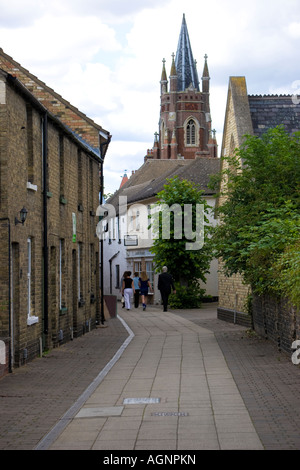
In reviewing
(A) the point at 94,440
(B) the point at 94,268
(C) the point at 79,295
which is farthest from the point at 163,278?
(A) the point at 94,440

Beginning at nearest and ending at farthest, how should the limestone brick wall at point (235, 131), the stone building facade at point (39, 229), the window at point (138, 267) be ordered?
1. the stone building facade at point (39, 229)
2. the limestone brick wall at point (235, 131)
3. the window at point (138, 267)

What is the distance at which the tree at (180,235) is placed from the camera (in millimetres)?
40344

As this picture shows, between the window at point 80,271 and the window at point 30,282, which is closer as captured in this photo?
the window at point 30,282

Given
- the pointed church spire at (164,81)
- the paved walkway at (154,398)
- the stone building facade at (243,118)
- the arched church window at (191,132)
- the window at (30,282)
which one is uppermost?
the pointed church spire at (164,81)

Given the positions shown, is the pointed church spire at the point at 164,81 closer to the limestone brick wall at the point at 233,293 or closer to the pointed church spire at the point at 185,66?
the pointed church spire at the point at 185,66

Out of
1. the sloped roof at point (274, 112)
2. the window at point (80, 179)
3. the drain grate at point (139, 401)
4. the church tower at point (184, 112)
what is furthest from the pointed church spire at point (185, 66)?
the drain grate at point (139, 401)

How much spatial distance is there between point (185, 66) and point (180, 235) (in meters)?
91.6

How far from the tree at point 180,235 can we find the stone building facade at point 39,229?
48.4 feet

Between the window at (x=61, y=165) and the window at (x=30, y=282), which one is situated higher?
the window at (x=61, y=165)

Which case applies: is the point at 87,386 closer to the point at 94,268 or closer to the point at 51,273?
the point at 51,273

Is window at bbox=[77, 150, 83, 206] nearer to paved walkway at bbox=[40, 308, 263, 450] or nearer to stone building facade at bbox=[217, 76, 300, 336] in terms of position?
stone building facade at bbox=[217, 76, 300, 336]

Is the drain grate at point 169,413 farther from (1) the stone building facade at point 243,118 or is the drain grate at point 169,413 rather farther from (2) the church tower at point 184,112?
(2) the church tower at point 184,112

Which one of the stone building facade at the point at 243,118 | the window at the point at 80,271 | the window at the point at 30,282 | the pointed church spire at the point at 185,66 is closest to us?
the window at the point at 30,282

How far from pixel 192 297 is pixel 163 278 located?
5.38 m
